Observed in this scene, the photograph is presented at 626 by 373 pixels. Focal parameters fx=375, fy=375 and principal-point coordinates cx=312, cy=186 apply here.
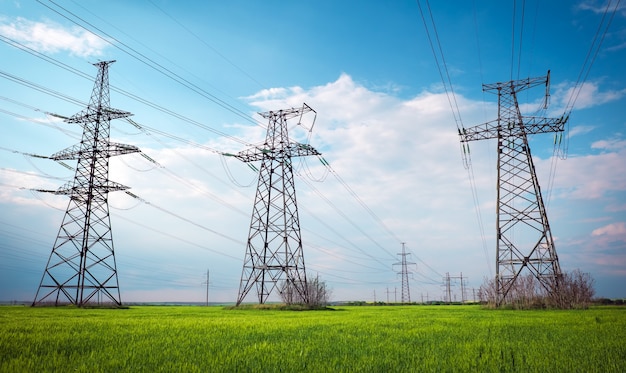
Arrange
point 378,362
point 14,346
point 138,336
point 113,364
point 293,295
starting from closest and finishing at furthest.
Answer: point 113,364
point 378,362
point 14,346
point 138,336
point 293,295

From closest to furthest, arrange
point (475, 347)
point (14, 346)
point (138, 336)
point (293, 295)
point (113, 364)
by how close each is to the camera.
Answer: point (113, 364) → point (14, 346) → point (475, 347) → point (138, 336) → point (293, 295)

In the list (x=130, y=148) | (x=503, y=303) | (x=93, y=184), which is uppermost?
(x=130, y=148)

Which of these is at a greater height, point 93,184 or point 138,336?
point 93,184

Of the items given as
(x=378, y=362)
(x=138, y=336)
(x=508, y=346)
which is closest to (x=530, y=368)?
(x=378, y=362)

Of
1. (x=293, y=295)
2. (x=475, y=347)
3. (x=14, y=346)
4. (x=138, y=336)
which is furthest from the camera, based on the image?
(x=293, y=295)

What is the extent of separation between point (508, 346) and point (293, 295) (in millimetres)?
31046

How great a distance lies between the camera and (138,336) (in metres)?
9.12

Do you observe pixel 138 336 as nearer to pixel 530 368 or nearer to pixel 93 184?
pixel 530 368

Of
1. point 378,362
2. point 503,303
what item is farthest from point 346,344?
point 503,303

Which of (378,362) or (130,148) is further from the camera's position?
(130,148)

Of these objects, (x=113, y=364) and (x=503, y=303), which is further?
(x=503, y=303)

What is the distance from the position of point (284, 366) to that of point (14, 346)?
16.4ft


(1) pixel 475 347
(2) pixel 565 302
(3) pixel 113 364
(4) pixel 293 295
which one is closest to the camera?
(3) pixel 113 364

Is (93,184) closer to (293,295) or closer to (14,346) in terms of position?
(293,295)
